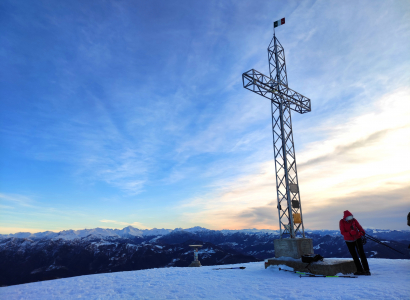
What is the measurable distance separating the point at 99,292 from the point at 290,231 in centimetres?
1261

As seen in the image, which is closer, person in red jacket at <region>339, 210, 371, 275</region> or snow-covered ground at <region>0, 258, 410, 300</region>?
snow-covered ground at <region>0, 258, 410, 300</region>

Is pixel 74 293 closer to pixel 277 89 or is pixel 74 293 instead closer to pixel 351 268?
pixel 351 268

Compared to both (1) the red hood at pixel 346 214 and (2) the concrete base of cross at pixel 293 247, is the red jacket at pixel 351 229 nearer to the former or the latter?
(1) the red hood at pixel 346 214

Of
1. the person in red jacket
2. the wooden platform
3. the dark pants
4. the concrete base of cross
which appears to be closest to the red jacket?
the person in red jacket

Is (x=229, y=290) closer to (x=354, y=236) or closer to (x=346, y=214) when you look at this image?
(x=354, y=236)

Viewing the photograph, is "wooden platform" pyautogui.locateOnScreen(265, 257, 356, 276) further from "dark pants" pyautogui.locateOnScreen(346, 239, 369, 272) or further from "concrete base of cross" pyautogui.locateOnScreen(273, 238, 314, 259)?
"dark pants" pyautogui.locateOnScreen(346, 239, 369, 272)

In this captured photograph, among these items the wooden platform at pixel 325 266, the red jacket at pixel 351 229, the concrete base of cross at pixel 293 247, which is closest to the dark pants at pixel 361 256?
the red jacket at pixel 351 229

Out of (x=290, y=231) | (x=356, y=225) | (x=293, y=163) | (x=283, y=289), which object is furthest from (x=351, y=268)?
(x=293, y=163)

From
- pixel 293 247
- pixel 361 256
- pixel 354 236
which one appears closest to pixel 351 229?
pixel 354 236

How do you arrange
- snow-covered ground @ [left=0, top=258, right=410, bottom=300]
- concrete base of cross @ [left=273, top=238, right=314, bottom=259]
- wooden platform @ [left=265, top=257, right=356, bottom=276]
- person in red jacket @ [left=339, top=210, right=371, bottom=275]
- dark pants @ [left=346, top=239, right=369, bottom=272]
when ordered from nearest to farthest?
snow-covered ground @ [left=0, top=258, right=410, bottom=300]
dark pants @ [left=346, top=239, right=369, bottom=272]
person in red jacket @ [left=339, top=210, right=371, bottom=275]
wooden platform @ [left=265, top=257, right=356, bottom=276]
concrete base of cross @ [left=273, top=238, right=314, bottom=259]

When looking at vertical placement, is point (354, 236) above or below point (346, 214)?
below

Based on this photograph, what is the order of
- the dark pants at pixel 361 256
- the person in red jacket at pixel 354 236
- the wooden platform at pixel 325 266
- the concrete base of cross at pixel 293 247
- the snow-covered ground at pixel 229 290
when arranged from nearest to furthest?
the snow-covered ground at pixel 229 290, the dark pants at pixel 361 256, the person in red jacket at pixel 354 236, the wooden platform at pixel 325 266, the concrete base of cross at pixel 293 247

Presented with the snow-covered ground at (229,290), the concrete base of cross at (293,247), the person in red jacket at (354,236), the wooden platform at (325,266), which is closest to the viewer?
the snow-covered ground at (229,290)

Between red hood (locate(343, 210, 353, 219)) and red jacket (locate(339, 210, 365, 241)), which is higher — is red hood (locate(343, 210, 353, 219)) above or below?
above
